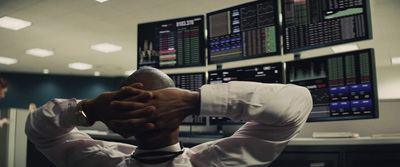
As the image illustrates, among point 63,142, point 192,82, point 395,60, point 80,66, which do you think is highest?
point 80,66

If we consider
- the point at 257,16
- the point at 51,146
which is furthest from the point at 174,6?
the point at 51,146

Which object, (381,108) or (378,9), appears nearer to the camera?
(381,108)

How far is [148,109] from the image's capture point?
1.62 feet

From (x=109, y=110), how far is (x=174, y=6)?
5.29 m

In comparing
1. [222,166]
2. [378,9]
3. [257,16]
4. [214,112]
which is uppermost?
[378,9]

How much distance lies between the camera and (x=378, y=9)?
19.3 feet

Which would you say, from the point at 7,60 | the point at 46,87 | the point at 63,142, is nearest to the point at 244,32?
the point at 63,142

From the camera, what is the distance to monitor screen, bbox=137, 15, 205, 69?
2.82 m

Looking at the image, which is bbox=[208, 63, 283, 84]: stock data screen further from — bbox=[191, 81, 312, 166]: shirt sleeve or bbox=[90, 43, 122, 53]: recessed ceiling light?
bbox=[90, 43, 122, 53]: recessed ceiling light

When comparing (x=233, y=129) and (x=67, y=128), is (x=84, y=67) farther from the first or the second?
(x=67, y=128)

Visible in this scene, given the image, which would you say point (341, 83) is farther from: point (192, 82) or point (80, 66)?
point (80, 66)

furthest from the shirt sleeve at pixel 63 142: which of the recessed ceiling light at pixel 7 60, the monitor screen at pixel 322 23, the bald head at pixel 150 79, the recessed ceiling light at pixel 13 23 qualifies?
the recessed ceiling light at pixel 7 60

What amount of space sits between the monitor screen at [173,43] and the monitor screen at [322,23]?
745 millimetres

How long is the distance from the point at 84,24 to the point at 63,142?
6310 millimetres
